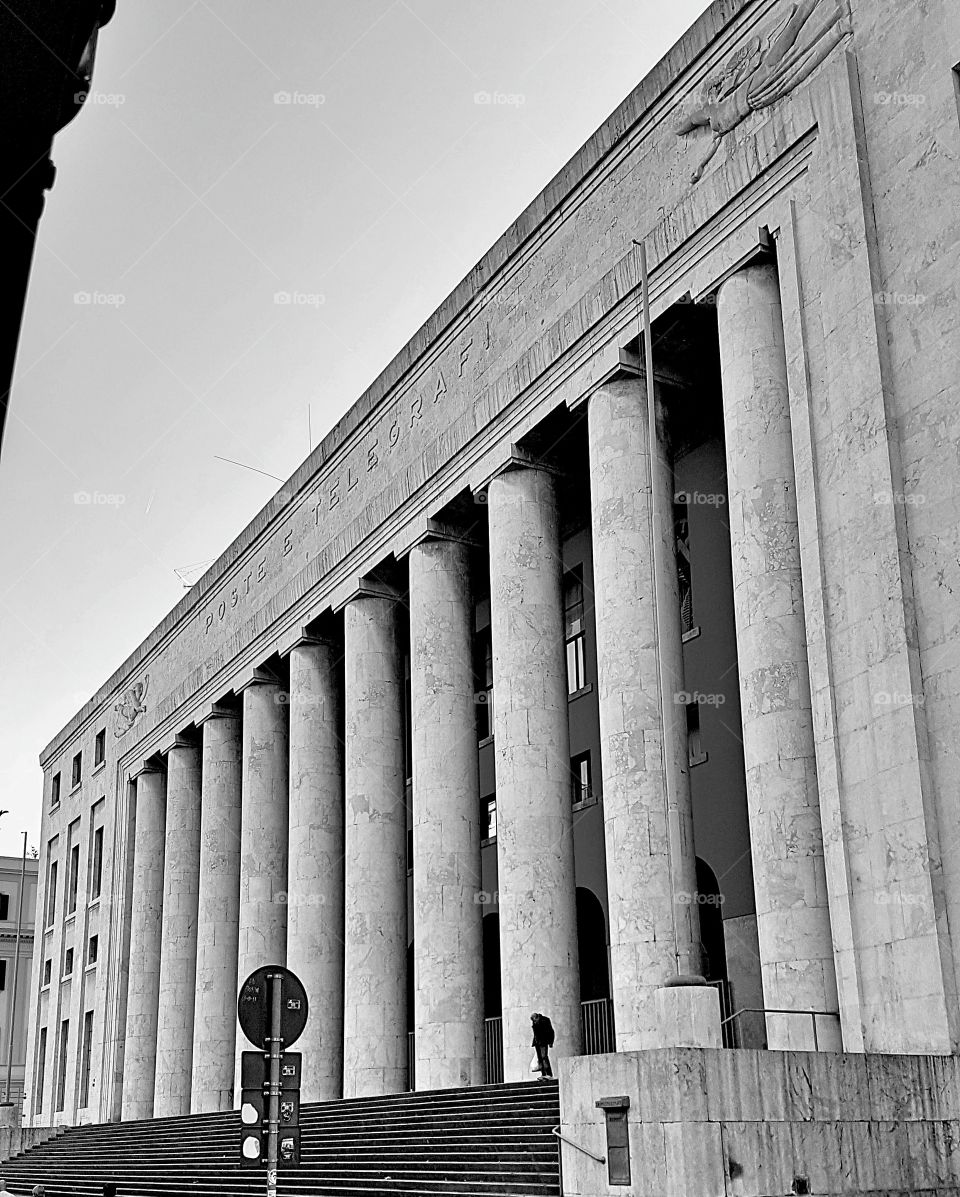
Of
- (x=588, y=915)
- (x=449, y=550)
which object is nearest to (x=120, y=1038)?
(x=588, y=915)

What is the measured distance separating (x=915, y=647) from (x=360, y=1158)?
1192cm

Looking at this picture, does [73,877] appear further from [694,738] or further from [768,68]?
[768,68]

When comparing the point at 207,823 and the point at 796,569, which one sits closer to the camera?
the point at 796,569

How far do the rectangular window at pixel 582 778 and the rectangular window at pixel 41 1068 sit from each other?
30.3 m

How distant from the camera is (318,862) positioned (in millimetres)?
33031

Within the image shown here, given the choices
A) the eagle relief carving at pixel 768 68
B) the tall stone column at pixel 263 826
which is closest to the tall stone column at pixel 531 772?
the eagle relief carving at pixel 768 68

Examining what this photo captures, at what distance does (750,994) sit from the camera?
79.3 ft

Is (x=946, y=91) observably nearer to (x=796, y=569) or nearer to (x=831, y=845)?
(x=796, y=569)

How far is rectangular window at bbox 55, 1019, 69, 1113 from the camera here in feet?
163

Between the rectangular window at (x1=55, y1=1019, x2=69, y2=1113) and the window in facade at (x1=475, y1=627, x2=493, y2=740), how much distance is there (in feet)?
79.1

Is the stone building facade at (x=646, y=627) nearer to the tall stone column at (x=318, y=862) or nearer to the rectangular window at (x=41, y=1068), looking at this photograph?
the tall stone column at (x=318, y=862)

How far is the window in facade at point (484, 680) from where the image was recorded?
3559cm

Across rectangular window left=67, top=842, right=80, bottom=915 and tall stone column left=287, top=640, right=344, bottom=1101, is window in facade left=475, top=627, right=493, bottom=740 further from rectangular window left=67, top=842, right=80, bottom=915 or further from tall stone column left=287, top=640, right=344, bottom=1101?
rectangular window left=67, top=842, right=80, bottom=915

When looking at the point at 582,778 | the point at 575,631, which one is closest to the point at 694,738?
the point at 582,778
